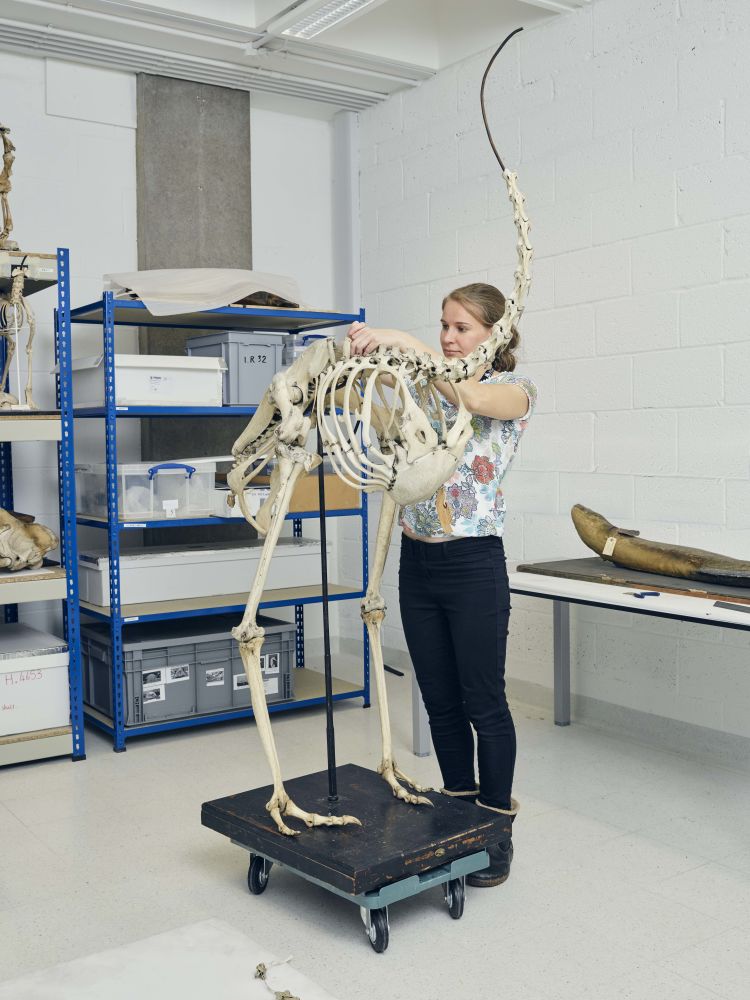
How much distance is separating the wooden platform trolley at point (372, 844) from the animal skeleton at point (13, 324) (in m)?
1.85

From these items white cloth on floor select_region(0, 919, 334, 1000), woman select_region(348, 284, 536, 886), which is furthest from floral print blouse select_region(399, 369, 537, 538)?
white cloth on floor select_region(0, 919, 334, 1000)

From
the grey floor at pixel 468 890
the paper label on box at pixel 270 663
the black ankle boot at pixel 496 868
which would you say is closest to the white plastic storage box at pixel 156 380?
the paper label on box at pixel 270 663

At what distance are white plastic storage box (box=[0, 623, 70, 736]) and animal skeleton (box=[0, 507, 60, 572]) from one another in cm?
32

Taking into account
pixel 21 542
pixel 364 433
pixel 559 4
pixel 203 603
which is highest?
pixel 559 4

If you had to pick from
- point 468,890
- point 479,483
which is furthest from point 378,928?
point 479,483

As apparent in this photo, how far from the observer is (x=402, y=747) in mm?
3949

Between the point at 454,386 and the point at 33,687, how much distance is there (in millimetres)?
2211

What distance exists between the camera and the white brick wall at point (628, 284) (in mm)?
3572

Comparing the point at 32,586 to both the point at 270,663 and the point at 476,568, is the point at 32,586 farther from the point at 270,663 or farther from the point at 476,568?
Result: the point at 476,568

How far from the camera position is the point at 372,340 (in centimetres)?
248

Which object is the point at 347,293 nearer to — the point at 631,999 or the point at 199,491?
the point at 199,491

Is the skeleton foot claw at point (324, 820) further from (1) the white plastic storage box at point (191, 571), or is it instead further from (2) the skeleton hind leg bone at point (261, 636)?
(1) the white plastic storage box at point (191, 571)

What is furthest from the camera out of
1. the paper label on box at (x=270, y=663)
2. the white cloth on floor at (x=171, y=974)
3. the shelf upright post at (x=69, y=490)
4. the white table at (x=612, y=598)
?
the paper label on box at (x=270, y=663)

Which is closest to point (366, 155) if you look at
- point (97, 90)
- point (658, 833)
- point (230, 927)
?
point (97, 90)
